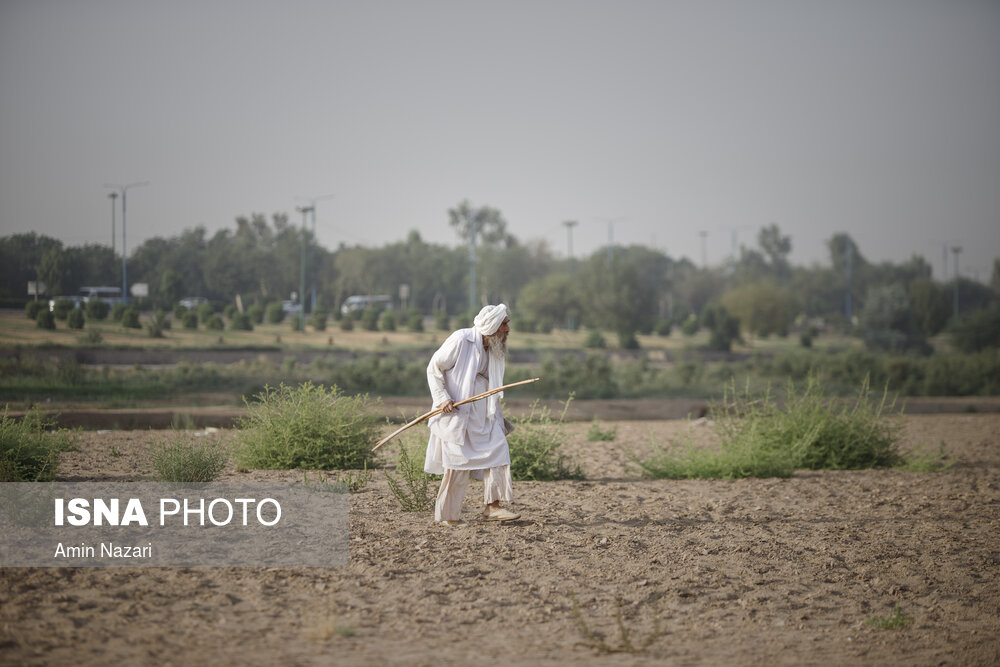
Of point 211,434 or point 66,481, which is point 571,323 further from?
point 66,481

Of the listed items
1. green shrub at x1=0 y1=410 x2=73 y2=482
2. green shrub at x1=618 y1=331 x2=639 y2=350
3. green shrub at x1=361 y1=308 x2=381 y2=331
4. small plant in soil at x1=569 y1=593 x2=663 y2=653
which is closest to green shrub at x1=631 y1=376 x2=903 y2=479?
small plant in soil at x1=569 y1=593 x2=663 y2=653

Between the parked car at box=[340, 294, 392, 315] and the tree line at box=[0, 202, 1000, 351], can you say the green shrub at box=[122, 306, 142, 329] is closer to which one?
the tree line at box=[0, 202, 1000, 351]

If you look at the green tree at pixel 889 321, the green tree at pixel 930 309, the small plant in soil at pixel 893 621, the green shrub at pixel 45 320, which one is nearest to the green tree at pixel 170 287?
the green shrub at pixel 45 320

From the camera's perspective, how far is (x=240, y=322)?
28.0 meters

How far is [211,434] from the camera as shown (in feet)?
44.8

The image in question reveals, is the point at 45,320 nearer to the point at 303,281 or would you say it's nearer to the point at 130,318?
the point at 130,318

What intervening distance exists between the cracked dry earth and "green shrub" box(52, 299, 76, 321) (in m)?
16.4

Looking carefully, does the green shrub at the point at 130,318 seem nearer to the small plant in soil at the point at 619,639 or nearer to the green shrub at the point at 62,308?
the green shrub at the point at 62,308

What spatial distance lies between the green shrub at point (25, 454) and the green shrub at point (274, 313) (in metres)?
20.8

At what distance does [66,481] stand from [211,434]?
5327 mm

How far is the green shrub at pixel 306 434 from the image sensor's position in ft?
31.3

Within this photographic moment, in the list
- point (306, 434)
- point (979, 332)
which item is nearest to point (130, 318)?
point (306, 434)

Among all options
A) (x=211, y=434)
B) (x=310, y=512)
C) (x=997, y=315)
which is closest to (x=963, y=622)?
(x=310, y=512)

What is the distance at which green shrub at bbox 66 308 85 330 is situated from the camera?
23344 millimetres
